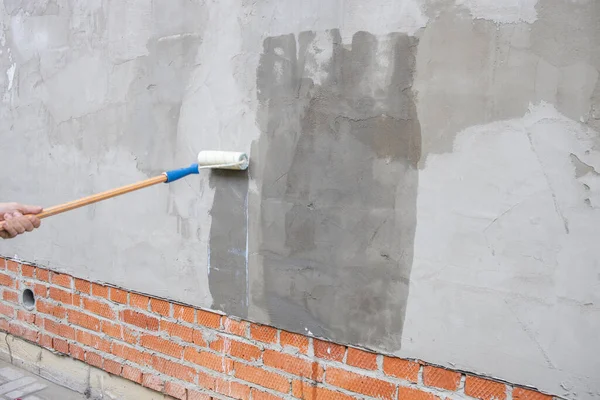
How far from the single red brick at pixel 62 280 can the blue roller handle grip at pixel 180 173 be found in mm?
1293

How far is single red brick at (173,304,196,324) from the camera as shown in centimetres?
251

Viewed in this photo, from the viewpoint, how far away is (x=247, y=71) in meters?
2.19

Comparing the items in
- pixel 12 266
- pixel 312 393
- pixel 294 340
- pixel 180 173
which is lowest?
pixel 312 393

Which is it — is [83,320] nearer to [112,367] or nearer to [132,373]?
[112,367]

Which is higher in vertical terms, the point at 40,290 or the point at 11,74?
the point at 11,74

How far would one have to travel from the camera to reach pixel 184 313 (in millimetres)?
2541

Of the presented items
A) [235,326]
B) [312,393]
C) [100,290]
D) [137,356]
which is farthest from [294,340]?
[100,290]

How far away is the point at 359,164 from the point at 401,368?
0.81m

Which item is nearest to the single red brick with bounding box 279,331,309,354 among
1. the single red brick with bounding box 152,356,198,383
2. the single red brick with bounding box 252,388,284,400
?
the single red brick with bounding box 252,388,284,400

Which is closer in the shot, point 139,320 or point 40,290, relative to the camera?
point 139,320

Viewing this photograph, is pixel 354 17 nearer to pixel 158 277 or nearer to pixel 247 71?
pixel 247 71

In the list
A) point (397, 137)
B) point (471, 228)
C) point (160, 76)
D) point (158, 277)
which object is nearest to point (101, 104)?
point (160, 76)

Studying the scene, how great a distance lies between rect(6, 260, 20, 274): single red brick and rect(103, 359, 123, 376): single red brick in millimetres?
995

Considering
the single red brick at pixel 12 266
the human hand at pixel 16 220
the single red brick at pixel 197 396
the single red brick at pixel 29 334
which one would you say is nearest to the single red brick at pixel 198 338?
the single red brick at pixel 197 396
